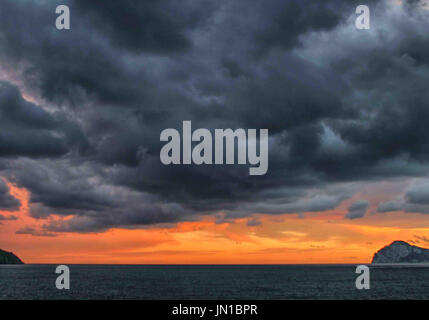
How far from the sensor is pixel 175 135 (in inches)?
1689

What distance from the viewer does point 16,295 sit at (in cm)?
9269

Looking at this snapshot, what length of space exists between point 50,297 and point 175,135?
62.6 meters
